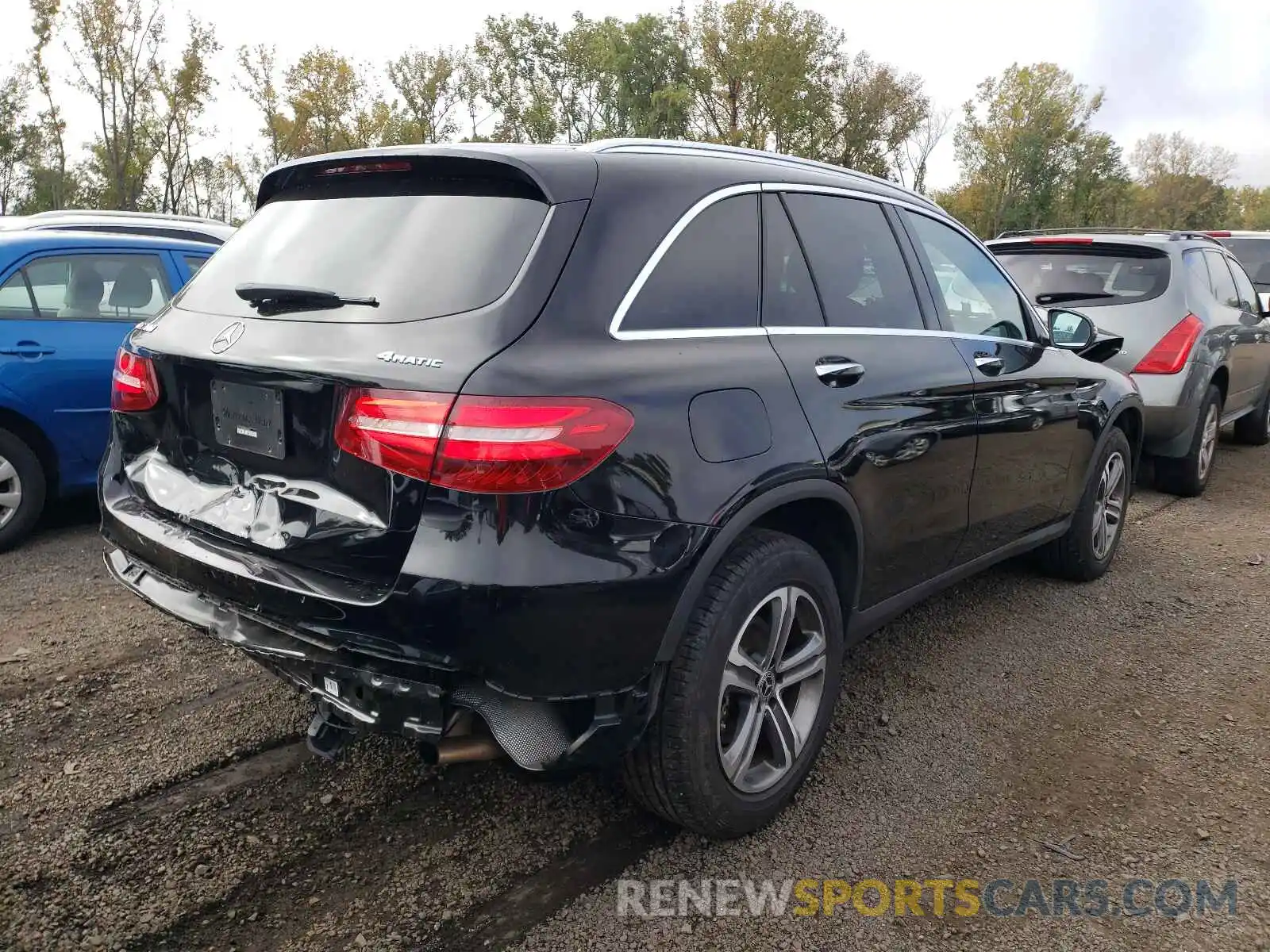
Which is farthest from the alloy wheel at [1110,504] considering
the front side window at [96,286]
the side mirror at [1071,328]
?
the front side window at [96,286]

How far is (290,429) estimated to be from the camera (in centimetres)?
224

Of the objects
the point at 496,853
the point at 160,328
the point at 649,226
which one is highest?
the point at 649,226

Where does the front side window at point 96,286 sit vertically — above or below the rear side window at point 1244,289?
below

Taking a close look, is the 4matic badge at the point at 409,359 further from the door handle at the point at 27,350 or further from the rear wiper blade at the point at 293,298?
the door handle at the point at 27,350

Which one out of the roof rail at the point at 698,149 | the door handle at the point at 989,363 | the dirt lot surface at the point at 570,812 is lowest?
the dirt lot surface at the point at 570,812

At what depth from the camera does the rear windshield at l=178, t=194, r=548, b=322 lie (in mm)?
2195

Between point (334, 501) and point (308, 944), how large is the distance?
1.02 metres

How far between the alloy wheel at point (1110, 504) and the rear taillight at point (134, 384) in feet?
13.5

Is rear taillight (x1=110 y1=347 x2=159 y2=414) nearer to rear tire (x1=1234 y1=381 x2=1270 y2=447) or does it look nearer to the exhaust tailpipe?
the exhaust tailpipe

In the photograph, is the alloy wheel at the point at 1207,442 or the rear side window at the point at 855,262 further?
the alloy wheel at the point at 1207,442

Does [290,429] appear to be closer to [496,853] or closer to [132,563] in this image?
[132,563]

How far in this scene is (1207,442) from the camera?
6684 millimetres

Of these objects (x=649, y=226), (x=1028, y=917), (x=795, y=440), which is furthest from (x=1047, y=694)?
(x=649, y=226)

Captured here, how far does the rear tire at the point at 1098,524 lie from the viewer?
461cm
